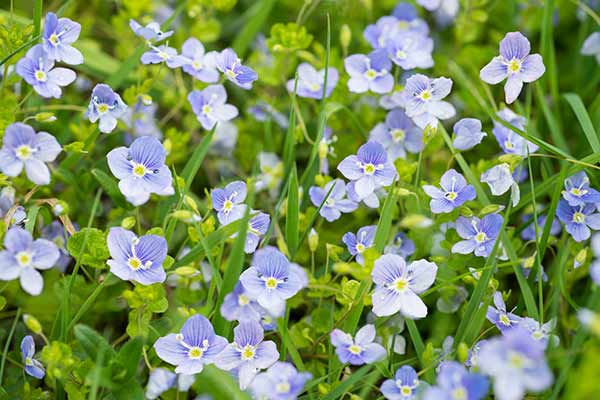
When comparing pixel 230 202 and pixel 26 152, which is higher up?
pixel 26 152

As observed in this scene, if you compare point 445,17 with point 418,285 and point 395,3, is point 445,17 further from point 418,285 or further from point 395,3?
point 418,285

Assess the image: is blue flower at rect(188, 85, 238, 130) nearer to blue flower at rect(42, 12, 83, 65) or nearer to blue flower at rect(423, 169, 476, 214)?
blue flower at rect(42, 12, 83, 65)

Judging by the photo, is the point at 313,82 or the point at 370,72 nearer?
the point at 370,72

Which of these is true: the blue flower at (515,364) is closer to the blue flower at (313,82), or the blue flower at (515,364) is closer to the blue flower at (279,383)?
the blue flower at (279,383)

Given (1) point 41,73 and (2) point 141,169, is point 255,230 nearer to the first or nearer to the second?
(2) point 141,169

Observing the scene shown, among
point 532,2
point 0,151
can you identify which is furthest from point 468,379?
point 532,2

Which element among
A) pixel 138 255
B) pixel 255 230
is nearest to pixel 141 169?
pixel 138 255
